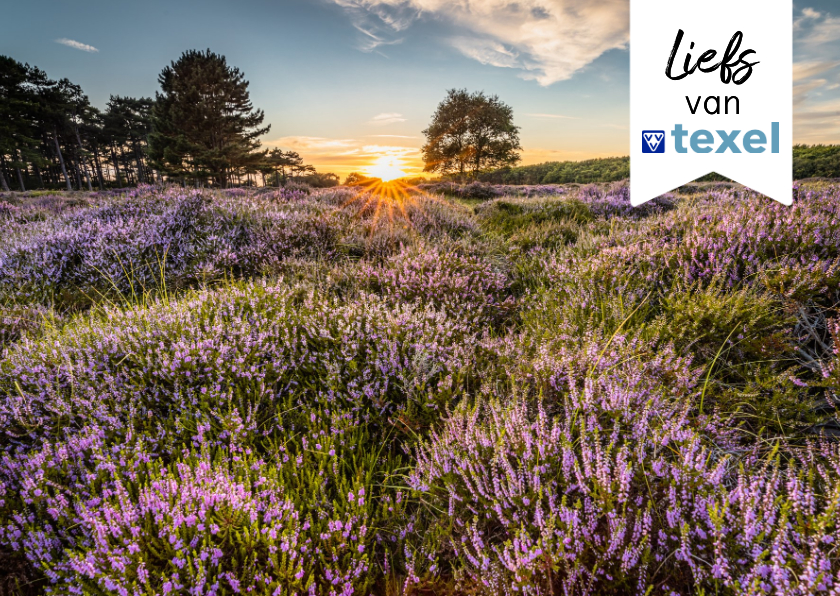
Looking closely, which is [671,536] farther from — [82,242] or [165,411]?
[82,242]

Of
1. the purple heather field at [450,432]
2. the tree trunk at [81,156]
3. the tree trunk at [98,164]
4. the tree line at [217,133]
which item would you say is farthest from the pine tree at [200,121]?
the purple heather field at [450,432]

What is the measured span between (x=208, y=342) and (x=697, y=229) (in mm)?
4468

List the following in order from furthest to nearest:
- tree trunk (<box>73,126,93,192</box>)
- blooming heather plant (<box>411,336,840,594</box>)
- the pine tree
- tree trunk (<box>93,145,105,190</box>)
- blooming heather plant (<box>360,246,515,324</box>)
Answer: tree trunk (<box>93,145,105,190</box>) < tree trunk (<box>73,126,93,192</box>) < the pine tree < blooming heather plant (<box>360,246,515,324</box>) < blooming heather plant (<box>411,336,840,594</box>)

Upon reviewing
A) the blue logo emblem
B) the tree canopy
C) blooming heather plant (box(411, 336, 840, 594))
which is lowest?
blooming heather plant (box(411, 336, 840, 594))

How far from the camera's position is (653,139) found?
5.64 metres

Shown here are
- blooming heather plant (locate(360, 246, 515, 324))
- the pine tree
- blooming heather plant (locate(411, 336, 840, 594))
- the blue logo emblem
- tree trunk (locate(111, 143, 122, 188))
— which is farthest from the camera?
tree trunk (locate(111, 143, 122, 188))

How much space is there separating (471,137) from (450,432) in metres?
42.5

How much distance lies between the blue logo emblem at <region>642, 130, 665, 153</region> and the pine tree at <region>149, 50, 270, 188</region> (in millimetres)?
39419

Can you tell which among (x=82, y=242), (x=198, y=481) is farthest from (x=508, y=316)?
(x=82, y=242)

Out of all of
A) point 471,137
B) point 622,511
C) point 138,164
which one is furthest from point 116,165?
point 622,511

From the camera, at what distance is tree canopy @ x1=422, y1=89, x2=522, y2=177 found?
3975cm

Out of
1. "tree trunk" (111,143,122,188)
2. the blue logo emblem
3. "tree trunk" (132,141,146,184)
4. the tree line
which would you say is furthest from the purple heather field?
"tree trunk" (111,143,122,188)

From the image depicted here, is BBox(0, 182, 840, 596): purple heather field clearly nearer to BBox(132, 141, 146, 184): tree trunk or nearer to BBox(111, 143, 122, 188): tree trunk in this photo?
BBox(132, 141, 146, 184): tree trunk

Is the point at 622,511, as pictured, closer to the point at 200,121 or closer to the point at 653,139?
the point at 653,139
